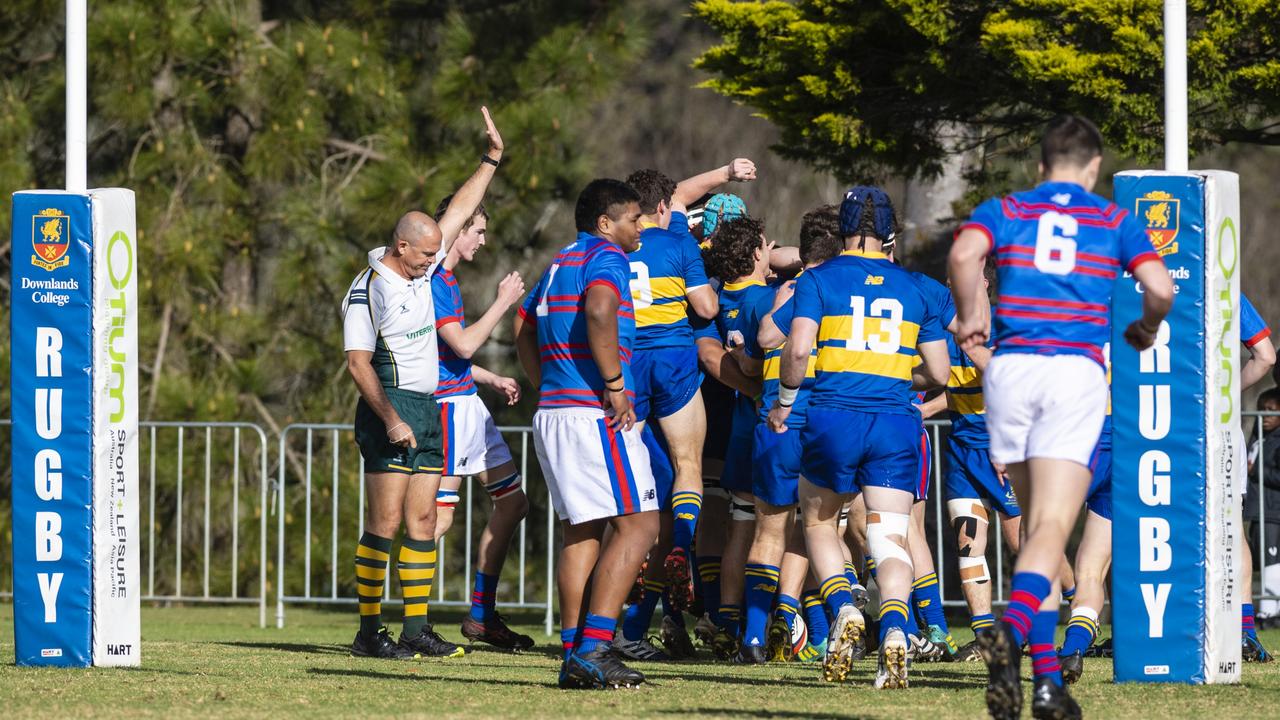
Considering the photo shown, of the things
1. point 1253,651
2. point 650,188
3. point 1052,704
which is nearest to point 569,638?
point 1052,704

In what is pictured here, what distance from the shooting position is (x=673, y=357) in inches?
337

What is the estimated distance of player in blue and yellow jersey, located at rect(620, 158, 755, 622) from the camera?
8.55 metres

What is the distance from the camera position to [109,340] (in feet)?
24.7

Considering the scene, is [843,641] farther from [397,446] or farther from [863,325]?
[397,446]

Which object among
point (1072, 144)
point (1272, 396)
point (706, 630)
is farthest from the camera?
point (1272, 396)

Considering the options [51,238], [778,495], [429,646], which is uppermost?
[51,238]

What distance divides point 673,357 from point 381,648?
80.8 inches

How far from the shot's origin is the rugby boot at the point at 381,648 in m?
8.61

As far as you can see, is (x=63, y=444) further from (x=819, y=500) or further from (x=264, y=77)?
(x=264, y=77)

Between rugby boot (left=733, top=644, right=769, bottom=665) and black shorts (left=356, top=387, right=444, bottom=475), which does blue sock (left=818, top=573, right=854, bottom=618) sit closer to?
rugby boot (left=733, top=644, right=769, bottom=665)

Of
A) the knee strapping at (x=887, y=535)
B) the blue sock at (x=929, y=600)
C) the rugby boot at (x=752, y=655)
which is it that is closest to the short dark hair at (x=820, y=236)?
the knee strapping at (x=887, y=535)

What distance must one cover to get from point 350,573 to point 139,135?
453 centimetres

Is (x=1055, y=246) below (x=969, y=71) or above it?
below

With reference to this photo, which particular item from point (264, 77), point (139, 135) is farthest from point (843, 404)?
point (139, 135)
